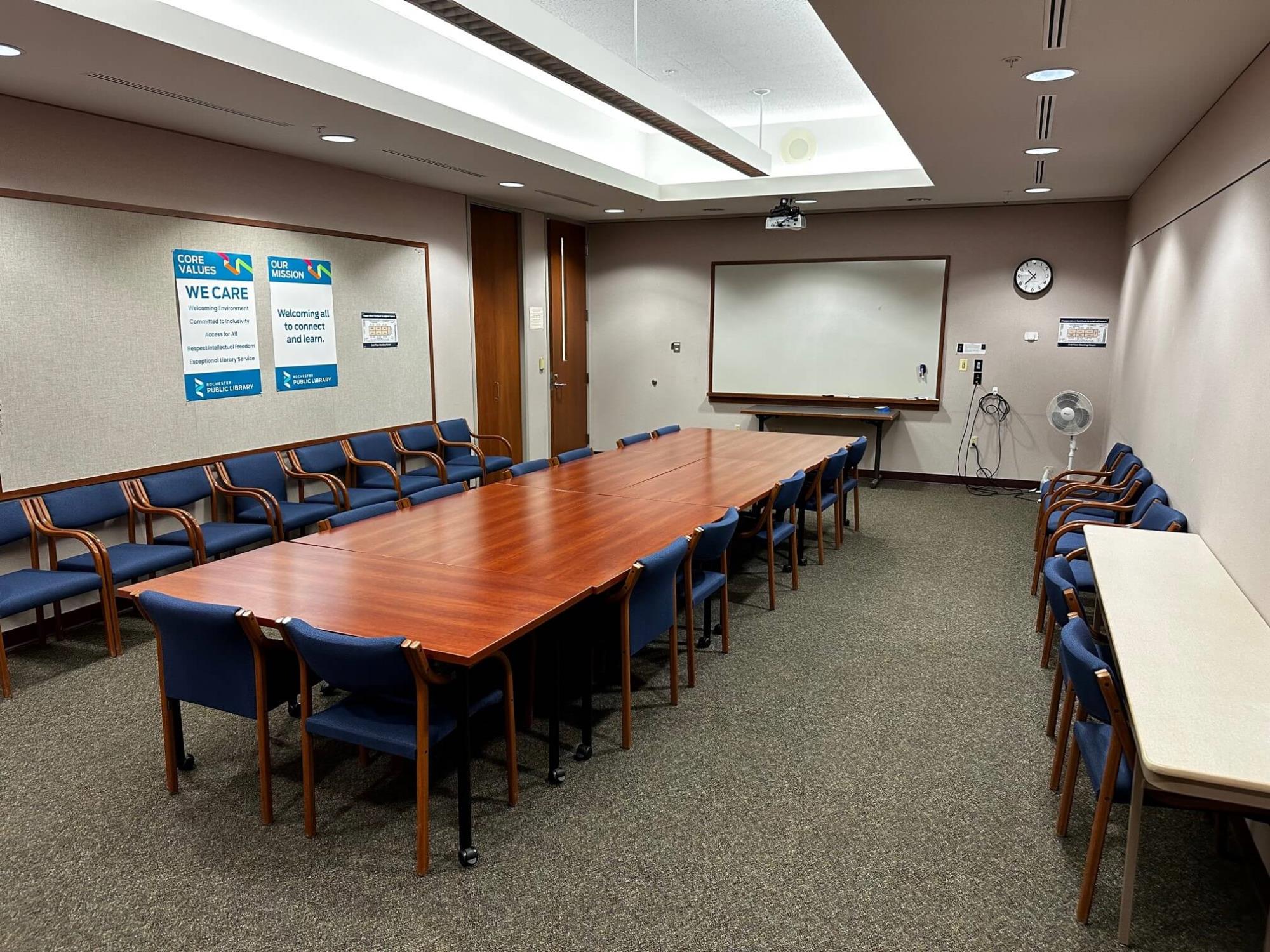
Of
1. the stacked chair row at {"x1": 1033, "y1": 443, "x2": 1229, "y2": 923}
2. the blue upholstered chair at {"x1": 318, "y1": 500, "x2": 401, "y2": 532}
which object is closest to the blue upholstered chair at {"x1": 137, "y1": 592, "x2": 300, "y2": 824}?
the blue upholstered chair at {"x1": 318, "y1": 500, "x2": 401, "y2": 532}

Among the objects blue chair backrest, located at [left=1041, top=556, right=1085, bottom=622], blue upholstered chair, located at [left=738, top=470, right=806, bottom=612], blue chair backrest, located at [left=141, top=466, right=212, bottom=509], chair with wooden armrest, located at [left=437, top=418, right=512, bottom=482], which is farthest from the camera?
chair with wooden armrest, located at [left=437, top=418, right=512, bottom=482]

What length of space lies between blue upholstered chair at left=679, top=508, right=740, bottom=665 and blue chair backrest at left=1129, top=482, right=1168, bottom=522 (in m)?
2.24

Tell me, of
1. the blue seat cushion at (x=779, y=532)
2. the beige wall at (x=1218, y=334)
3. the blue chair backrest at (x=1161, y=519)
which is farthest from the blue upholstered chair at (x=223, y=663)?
the blue chair backrest at (x=1161, y=519)

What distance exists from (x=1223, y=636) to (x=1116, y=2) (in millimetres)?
2150

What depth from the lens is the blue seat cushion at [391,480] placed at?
20.8 ft

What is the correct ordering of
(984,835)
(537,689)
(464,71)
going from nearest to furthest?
(984,835) → (537,689) → (464,71)

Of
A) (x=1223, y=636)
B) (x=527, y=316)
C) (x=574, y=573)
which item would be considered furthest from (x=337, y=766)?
(x=527, y=316)

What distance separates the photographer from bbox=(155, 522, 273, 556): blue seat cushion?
4.82 m

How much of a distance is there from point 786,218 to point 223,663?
6.10 meters

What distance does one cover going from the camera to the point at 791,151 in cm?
779

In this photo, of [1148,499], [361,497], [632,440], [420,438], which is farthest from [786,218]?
[361,497]

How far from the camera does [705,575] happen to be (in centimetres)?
419

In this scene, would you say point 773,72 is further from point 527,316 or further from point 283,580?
point 283,580

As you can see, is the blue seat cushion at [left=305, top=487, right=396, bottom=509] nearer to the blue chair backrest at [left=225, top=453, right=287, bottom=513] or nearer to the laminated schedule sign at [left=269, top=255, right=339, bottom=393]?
the blue chair backrest at [left=225, top=453, right=287, bottom=513]
